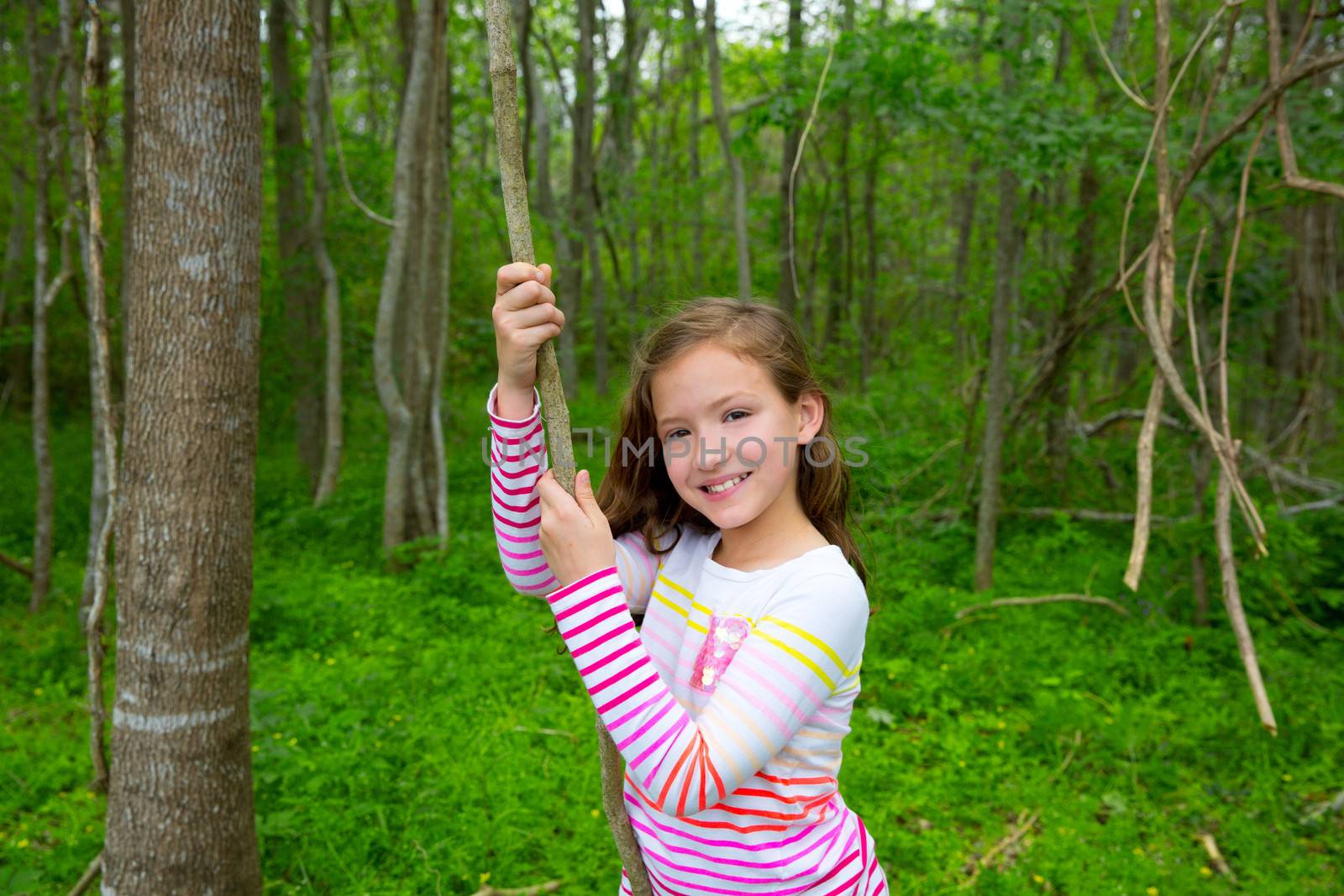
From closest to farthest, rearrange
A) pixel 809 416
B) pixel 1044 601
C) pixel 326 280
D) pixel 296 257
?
1. pixel 809 416
2. pixel 1044 601
3. pixel 326 280
4. pixel 296 257

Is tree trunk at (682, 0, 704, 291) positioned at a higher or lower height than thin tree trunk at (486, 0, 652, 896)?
higher

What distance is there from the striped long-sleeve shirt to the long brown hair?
89 millimetres

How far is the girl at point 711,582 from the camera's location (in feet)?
3.67

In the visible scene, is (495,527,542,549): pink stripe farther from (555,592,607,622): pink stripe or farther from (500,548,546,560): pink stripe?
(555,592,607,622): pink stripe

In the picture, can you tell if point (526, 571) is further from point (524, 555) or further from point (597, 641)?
point (597, 641)

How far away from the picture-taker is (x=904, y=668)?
4160mm

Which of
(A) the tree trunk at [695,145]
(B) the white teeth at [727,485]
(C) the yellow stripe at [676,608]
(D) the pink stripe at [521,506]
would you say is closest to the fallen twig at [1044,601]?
(C) the yellow stripe at [676,608]

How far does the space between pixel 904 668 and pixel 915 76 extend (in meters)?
2.88

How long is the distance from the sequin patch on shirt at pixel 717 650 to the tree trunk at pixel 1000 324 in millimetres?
3809

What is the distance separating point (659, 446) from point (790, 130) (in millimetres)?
3743

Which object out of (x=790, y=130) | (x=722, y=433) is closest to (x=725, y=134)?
(x=790, y=130)

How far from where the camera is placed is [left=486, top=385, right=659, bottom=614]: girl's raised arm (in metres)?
1.31

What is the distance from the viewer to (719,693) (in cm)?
118

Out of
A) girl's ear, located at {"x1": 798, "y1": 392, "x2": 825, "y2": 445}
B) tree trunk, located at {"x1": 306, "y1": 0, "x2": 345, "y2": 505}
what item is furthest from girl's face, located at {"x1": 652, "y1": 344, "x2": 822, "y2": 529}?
tree trunk, located at {"x1": 306, "y1": 0, "x2": 345, "y2": 505}
